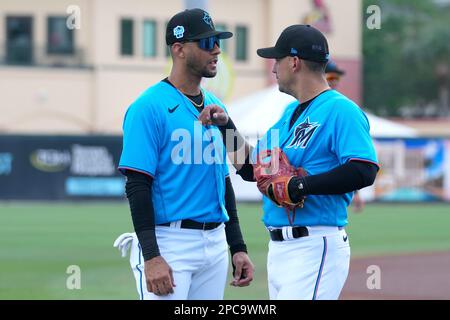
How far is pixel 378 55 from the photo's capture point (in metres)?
62.5

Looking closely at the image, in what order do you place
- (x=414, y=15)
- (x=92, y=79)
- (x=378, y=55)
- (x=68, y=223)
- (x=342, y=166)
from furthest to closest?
1. (x=414, y=15)
2. (x=378, y=55)
3. (x=92, y=79)
4. (x=68, y=223)
5. (x=342, y=166)

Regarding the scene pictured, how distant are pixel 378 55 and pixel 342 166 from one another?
194 feet

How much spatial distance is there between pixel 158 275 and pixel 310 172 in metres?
0.96

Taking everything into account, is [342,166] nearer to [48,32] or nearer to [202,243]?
[202,243]

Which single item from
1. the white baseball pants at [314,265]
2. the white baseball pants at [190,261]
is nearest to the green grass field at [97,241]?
the white baseball pants at [190,261]

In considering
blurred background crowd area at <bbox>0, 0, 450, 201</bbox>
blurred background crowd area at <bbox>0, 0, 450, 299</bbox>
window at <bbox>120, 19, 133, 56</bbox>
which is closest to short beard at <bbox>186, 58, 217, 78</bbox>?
blurred background crowd area at <bbox>0, 0, 450, 299</bbox>

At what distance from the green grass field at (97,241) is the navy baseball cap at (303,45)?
497 centimetres

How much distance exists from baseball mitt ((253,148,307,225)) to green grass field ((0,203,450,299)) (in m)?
4.75

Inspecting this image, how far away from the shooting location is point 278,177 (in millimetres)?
4789

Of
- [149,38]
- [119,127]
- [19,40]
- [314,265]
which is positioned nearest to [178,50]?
[314,265]

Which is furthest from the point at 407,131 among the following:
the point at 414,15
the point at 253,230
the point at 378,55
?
the point at 414,15

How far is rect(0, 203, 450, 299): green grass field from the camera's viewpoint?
1013 centimetres

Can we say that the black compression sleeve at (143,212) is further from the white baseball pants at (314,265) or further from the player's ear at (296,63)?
the player's ear at (296,63)

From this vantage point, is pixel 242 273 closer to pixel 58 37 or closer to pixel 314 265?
pixel 314 265
